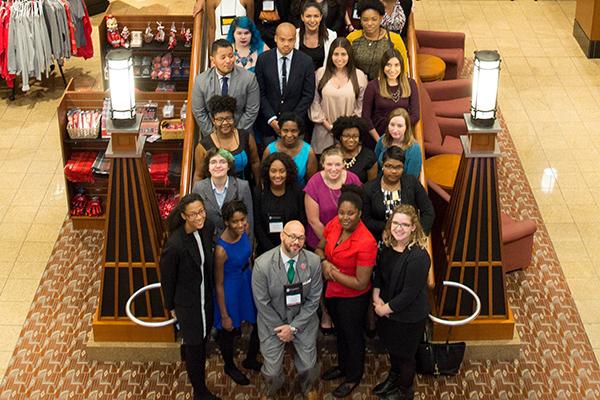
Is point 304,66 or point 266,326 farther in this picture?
point 304,66

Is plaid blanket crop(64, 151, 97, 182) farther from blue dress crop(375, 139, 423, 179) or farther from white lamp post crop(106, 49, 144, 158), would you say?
blue dress crop(375, 139, 423, 179)

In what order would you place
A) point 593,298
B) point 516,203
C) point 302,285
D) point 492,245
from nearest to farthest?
1. point 302,285
2. point 492,245
3. point 593,298
4. point 516,203

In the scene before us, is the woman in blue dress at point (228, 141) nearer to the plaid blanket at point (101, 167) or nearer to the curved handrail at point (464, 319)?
the curved handrail at point (464, 319)

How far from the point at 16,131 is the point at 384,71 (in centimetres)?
566

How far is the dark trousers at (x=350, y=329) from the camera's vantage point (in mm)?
7496

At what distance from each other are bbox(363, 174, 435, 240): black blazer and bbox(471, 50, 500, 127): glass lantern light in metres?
0.65

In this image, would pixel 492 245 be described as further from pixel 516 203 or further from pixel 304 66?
pixel 516 203

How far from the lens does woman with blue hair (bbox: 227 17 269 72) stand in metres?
8.70

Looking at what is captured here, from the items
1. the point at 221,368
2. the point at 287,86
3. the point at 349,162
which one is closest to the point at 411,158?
the point at 349,162

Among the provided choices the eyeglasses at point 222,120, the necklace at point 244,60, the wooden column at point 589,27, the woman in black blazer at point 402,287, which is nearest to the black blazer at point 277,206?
the eyeglasses at point 222,120

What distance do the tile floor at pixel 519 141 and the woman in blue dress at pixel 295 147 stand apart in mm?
2839

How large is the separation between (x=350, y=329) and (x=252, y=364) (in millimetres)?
960

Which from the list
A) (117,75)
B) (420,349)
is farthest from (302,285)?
(117,75)

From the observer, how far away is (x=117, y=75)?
24.3 feet
